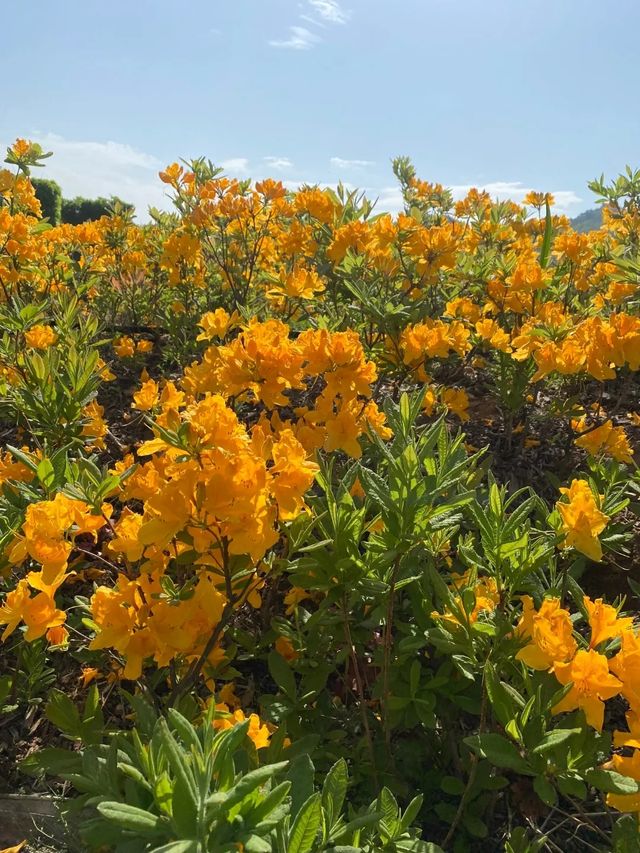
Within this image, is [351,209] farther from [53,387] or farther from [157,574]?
[157,574]

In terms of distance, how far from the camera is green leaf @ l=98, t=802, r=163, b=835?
2.51 feet

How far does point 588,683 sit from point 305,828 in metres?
0.52

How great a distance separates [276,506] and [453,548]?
89cm

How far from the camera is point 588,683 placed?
0.99m

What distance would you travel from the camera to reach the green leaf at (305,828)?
827mm

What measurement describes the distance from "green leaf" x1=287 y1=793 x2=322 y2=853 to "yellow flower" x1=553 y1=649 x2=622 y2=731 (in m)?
0.47

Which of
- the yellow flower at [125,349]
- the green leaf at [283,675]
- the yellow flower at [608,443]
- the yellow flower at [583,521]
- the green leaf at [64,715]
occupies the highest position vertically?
the yellow flower at [125,349]

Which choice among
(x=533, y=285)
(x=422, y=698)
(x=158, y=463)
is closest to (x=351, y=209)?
(x=533, y=285)

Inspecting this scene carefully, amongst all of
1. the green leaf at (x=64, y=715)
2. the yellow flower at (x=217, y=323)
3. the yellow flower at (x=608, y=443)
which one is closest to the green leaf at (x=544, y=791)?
the green leaf at (x=64, y=715)

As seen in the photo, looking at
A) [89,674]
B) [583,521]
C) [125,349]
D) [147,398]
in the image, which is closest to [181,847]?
[583,521]

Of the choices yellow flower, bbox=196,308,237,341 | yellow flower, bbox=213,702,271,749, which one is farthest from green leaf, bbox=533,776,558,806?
yellow flower, bbox=196,308,237,341

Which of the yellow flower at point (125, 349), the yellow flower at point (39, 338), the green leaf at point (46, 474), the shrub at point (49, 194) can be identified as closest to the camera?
the green leaf at point (46, 474)

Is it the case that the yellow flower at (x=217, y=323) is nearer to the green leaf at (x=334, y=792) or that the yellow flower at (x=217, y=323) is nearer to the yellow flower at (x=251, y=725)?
the yellow flower at (x=251, y=725)

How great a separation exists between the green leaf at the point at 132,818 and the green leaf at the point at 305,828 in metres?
0.19
